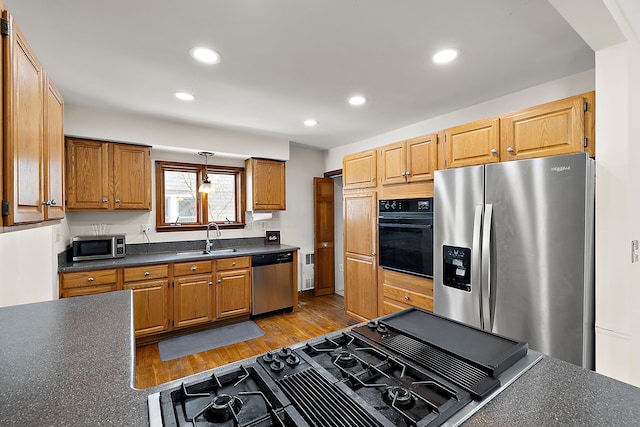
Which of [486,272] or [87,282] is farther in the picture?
[87,282]

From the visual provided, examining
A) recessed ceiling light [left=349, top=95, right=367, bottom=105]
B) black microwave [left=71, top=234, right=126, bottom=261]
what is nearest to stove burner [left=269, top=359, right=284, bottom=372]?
recessed ceiling light [left=349, top=95, right=367, bottom=105]

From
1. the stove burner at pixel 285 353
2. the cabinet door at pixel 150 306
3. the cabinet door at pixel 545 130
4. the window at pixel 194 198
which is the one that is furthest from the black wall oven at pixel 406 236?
the cabinet door at pixel 150 306

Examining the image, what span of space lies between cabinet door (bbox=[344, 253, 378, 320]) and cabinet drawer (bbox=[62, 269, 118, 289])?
2.54 meters

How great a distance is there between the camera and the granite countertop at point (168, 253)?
2943mm

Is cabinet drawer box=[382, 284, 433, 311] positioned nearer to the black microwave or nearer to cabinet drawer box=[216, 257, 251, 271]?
cabinet drawer box=[216, 257, 251, 271]

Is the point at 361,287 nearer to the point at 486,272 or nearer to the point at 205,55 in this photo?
the point at 486,272

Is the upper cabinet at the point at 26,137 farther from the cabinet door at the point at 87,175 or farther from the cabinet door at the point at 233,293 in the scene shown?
the cabinet door at the point at 233,293

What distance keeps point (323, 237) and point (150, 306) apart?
9.17 feet

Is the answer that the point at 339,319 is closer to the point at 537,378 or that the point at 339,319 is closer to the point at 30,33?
the point at 537,378

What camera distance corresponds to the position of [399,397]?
2.47 ft

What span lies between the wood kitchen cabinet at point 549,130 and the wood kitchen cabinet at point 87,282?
148 inches

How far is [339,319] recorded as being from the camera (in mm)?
3902

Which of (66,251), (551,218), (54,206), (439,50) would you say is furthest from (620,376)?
(66,251)

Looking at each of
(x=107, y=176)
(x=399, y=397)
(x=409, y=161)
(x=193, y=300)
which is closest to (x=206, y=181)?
(x=107, y=176)
